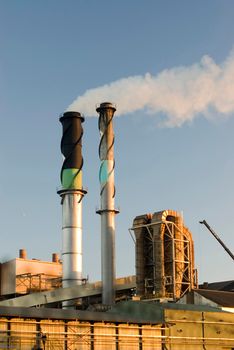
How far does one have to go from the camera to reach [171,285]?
237 ft

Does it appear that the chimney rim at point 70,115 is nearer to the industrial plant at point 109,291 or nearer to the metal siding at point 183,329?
the industrial plant at point 109,291

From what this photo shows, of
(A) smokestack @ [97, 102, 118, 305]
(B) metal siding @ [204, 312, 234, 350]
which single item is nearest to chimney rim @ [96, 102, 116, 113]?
(A) smokestack @ [97, 102, 118, 305]

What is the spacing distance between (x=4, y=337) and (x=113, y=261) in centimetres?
4670

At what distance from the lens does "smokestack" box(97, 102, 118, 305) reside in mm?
79750

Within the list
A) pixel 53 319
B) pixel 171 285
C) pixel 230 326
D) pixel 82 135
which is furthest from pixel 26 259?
pixel 53 319

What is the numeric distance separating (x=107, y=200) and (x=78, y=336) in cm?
4437

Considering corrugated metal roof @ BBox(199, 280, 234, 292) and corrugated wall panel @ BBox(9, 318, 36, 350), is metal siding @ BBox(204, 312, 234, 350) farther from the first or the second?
corrugated metal roof @ BBox(199, 280, 234, 292)

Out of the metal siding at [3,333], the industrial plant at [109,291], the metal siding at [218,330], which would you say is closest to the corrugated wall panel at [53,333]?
the industrial plant at [109,291]

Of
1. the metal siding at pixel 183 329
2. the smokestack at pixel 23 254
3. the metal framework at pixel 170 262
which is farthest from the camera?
the smokestack at pixel 23 254

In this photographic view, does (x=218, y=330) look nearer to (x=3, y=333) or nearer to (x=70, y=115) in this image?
(x=3, y=333)

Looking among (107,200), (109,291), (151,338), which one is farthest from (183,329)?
(107,200)

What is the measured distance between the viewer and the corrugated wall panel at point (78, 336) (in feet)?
124

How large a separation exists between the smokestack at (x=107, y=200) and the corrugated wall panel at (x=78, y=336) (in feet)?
132

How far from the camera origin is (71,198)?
83312 mm
